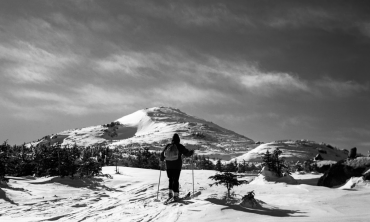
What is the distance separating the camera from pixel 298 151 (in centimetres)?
15262

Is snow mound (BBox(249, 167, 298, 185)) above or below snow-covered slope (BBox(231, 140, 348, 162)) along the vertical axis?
below

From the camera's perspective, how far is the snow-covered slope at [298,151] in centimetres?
13775

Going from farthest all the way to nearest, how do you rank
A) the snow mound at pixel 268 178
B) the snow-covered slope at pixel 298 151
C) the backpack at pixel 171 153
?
the snow-covered slope at pixel 298 151, the snow mound at pixel 268 178, the backpack at pixel 171 153

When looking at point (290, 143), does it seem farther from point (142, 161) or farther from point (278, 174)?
point (278, 174)

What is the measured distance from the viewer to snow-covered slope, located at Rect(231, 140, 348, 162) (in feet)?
452

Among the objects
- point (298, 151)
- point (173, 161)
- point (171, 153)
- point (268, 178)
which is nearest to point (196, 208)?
point (173, 161)

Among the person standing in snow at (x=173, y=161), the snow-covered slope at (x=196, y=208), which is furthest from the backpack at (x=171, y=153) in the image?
the snow-covered slope at (x=196, y=208)

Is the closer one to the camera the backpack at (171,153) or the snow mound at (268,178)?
the backpack at (171,153)

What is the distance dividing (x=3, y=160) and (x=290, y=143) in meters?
171

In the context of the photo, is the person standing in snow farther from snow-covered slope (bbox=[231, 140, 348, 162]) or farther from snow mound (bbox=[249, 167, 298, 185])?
snow-covered slope (bbox=[231, 140, 348, 162])

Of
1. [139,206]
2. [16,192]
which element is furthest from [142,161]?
[139,206]

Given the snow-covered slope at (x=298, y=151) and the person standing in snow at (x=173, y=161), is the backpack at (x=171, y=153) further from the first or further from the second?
the snow-covered slope at (x=298, y=151)

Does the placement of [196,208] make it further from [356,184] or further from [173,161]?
[356,184]

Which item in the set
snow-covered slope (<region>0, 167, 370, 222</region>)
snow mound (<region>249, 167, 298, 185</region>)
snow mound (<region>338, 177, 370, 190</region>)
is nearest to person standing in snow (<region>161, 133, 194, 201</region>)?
snow-covered slope (<region>0, 167, 370, 222</region>)
